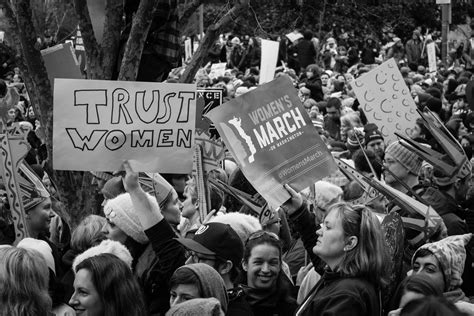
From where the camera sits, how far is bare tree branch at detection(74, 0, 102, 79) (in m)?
6.88

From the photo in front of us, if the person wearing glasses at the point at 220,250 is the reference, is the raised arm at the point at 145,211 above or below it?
above

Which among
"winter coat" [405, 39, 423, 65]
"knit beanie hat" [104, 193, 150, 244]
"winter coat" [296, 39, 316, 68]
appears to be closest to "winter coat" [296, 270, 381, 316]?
"knit beanie hat" [104, 193, 150, 244]

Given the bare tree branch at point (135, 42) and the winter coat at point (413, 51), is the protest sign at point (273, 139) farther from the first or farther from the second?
the winter coat at point (413, 51)

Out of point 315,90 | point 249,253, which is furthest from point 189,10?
point 315,90

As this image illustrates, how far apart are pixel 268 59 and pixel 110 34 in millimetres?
9224

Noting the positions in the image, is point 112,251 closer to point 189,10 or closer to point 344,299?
point 344,299

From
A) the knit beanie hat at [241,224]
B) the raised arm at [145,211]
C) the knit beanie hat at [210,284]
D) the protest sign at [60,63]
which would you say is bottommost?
the knit beanie hat at [241,224]

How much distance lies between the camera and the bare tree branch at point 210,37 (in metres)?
7.14

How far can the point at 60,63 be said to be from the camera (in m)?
7.09

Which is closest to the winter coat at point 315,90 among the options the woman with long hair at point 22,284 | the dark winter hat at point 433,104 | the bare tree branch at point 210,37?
the dark winter hat at point 433,104

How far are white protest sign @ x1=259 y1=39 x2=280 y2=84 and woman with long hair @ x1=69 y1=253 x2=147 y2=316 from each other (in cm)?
1129

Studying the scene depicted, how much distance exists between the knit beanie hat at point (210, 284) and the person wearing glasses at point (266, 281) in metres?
0.81

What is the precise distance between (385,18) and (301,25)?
335 cm

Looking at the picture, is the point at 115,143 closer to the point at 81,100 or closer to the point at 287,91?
the point at 81,100
